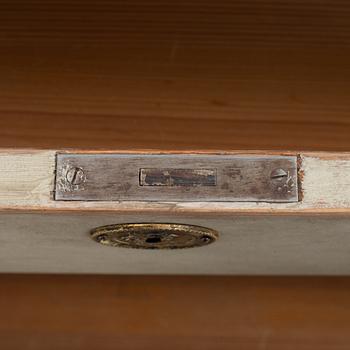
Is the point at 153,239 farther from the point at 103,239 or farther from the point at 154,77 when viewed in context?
the point at 154,77

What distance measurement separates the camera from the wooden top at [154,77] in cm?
74

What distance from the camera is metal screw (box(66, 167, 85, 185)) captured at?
0.49 m

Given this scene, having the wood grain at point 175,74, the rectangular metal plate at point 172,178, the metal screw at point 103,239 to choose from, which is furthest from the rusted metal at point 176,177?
the wood grain at point 175,74

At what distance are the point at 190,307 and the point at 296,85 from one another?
0.26 metres

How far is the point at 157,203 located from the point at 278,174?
8cm

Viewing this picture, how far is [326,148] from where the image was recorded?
75 centimetres

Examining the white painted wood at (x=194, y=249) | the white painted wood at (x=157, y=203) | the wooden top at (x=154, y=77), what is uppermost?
the wooden top at (x=154, y=77)

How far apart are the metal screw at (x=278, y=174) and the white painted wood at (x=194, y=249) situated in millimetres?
26

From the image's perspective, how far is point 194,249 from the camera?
650 millimetres

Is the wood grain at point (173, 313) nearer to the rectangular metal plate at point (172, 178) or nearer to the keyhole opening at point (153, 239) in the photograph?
the keyhole opening at point (153, 239)

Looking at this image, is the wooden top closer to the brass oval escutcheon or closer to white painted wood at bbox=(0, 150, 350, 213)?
the brass oval escutcheon

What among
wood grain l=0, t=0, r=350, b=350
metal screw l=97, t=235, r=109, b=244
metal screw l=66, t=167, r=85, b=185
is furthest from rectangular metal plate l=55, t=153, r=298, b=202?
wood grain l=0, t=0, r=350, b=350

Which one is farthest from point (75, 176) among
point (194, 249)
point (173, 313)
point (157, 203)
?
point (173, 313)

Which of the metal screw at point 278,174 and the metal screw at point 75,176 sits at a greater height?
the metal screw at point 278,174
